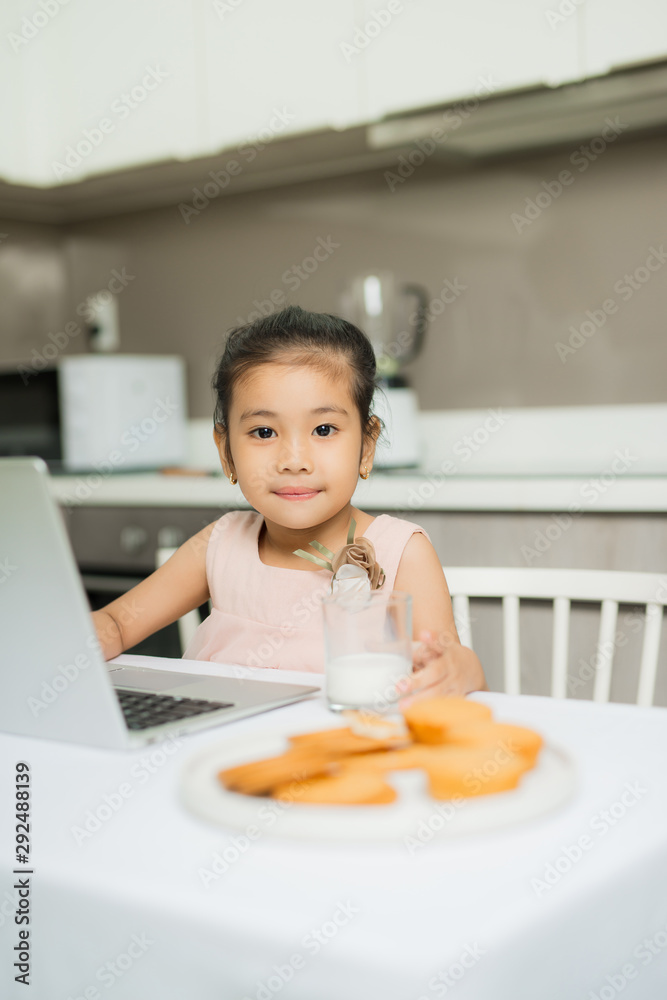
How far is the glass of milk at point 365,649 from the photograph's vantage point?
2.28 feet

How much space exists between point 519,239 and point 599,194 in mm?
209

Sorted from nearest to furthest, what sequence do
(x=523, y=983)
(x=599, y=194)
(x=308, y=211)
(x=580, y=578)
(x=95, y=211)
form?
(x=523, y=983) → (x=580, y=578) → (x=599, y=194) → (x=308, y=211) → (x=95, y=211)

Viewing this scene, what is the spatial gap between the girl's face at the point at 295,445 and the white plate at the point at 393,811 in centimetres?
52

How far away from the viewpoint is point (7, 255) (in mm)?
3180

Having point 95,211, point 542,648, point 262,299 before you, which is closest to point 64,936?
point 542,648

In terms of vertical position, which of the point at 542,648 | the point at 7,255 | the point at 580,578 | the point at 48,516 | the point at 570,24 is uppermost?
the point at 570,24

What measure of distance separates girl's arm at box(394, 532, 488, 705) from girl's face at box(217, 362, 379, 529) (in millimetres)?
109

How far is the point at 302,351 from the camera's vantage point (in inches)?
42.9

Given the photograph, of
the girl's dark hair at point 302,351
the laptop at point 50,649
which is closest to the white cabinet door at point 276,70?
the girl's dark hair at point 302,351

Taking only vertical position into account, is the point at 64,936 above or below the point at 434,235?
below

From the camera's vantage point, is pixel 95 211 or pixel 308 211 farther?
pixel 95 211

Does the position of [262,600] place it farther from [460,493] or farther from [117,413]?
[117,413]

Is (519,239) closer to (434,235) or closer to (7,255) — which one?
(434,235)

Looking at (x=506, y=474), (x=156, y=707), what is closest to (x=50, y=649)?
(x=156, y=707)
